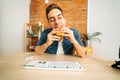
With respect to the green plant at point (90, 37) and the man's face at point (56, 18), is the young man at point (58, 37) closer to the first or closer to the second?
the man's face at point (56, 18)

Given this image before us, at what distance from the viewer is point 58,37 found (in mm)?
1543

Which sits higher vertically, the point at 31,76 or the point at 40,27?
the point at 40,27

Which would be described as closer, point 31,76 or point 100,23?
point 31,76

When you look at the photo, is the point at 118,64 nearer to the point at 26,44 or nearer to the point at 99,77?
the point at 99,77

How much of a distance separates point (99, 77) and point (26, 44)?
11.9 ft

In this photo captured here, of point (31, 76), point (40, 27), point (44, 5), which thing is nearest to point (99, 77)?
point (31, 76)

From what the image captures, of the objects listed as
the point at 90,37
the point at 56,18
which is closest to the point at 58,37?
the point at 56,18

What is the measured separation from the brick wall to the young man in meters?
2.53

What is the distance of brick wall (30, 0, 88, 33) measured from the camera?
4246mm

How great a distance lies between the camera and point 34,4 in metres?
4.31

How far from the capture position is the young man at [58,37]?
1.48m

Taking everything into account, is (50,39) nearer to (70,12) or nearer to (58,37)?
(58,37)

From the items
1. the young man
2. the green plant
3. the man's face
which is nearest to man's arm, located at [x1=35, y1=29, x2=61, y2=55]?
the young man

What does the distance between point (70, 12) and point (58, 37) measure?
2838mm
